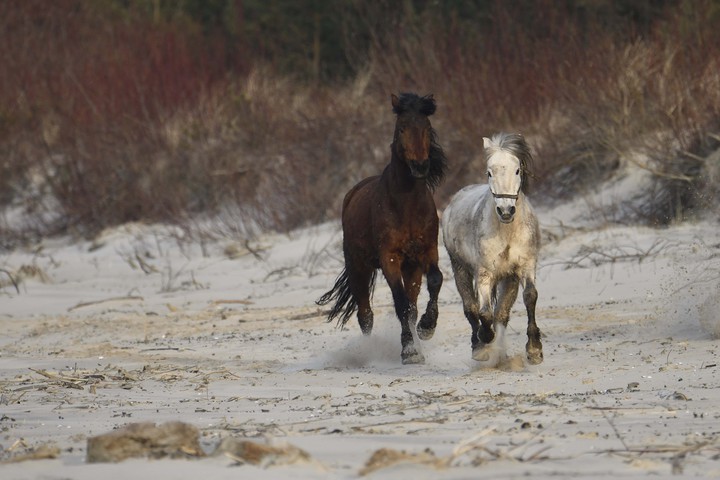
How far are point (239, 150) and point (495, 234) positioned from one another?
531 inches

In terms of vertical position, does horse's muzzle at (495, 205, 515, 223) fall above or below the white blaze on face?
below

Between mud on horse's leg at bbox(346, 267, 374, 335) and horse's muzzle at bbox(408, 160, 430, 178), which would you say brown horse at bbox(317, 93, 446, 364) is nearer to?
horse's muzzle at bbox(408, 160, 430, 178)

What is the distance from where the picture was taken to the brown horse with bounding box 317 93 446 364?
8992 millimetres

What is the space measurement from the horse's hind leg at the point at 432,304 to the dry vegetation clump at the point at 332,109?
5.59 meters

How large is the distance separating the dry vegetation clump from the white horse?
20.1 ft

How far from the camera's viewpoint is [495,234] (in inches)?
320

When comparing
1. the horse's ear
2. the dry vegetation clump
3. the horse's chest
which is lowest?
the horse's chest

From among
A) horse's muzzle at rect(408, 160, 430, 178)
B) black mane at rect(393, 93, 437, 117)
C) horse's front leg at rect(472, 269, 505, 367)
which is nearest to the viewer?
horse's front leg at rect(472, 269, 505, 367)

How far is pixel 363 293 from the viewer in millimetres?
10383

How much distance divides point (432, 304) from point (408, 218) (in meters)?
0.62

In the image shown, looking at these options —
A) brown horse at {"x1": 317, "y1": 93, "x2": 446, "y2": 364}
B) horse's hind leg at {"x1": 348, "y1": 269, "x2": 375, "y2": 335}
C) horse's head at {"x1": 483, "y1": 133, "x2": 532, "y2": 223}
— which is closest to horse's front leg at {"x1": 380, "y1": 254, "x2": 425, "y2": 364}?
brown horse at {"x1": 317, "y1": 93, "x2": 446, "y2": 364}

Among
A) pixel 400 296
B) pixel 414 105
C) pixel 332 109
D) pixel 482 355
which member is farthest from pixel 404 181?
pixel 332 109

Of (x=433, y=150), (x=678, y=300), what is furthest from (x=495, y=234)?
(x=678, y=300)

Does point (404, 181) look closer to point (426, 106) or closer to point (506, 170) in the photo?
point (426, 106)
